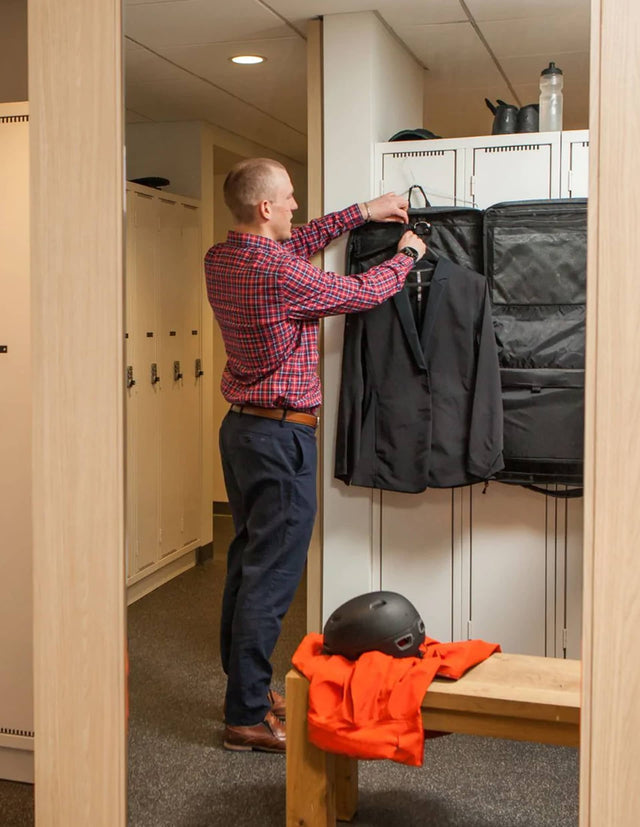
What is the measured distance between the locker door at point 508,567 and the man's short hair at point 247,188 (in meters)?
0.58

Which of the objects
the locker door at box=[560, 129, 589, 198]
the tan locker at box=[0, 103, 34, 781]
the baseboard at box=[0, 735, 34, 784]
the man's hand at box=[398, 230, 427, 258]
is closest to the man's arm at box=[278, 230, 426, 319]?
the man's hand at box=[398, 230, 427, 258]

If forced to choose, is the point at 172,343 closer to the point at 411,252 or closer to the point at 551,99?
the point at 411,252

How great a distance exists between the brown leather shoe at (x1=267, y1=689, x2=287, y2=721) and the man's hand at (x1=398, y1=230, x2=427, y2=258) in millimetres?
770

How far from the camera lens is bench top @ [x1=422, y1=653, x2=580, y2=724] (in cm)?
146

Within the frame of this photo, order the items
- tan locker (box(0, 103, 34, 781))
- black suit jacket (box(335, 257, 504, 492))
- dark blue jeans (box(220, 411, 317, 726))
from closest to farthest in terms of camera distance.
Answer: black suit jacket (box(335, 257, 504, 492)) < dark blue jeans (box(220, 411, 317, 726)) < tan locker (box(0, 103, 34, 781))

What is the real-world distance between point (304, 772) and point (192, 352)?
0.72m

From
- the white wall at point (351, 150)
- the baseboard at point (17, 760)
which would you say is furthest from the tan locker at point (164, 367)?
the baseboard at point (17, 760)

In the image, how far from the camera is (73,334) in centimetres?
161

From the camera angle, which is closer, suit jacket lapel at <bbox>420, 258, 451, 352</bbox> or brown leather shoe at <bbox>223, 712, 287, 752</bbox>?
suit jacket lapel at <bbox>420, 258, 451, 352</bbox>

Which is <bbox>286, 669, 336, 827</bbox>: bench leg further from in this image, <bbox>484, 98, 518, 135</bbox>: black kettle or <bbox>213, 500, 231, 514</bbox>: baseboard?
<bbox>484, 98, 518, 135</bbox>: black kettle

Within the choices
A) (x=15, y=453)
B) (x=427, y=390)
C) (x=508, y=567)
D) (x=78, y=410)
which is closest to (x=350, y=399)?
(x=427, y=390)

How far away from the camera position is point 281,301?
1562 millimetres

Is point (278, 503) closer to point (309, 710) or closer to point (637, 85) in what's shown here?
point (309, 710)

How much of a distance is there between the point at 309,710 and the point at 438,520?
40 cm
